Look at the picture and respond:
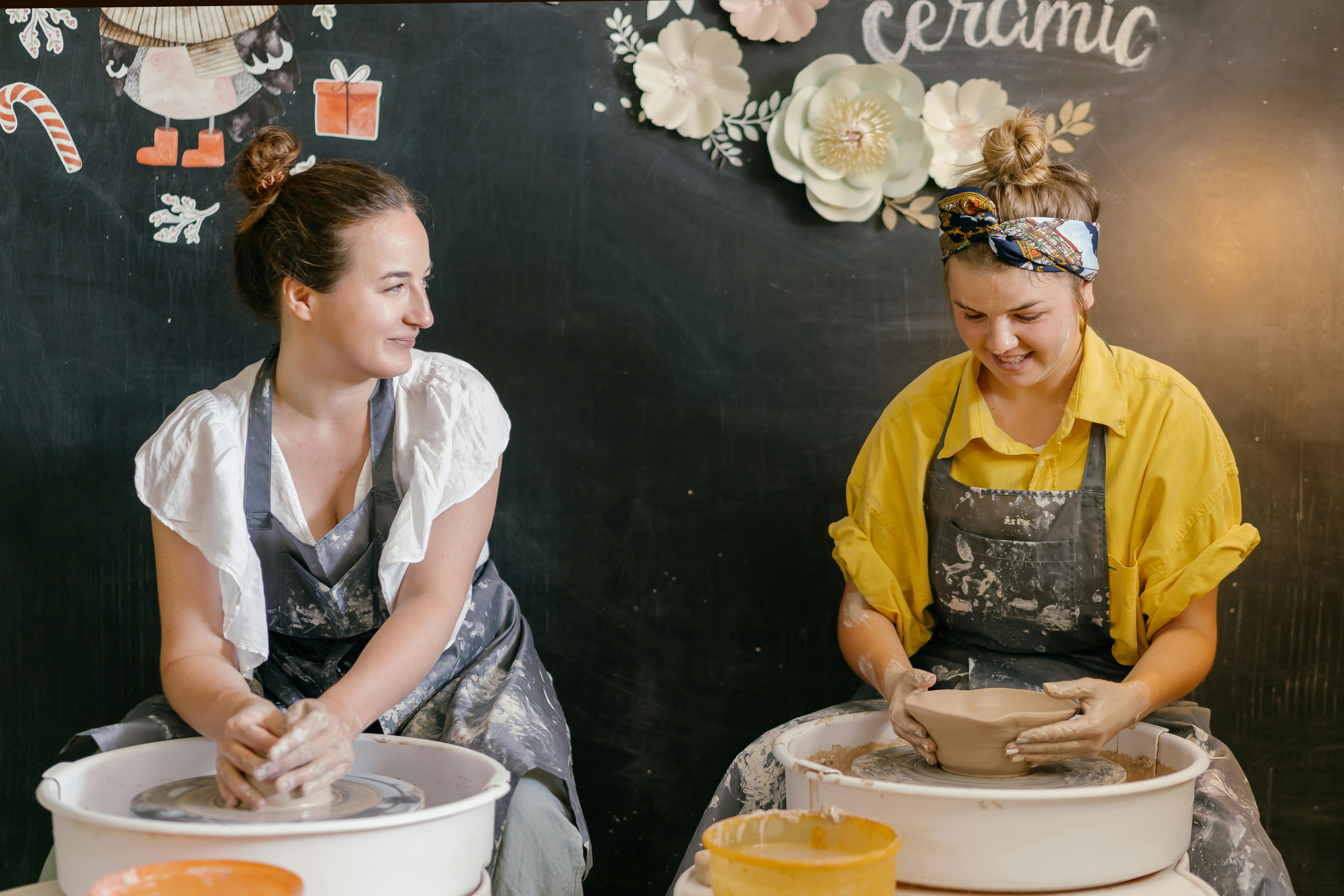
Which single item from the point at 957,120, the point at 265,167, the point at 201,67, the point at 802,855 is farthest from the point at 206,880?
the point at 957,120

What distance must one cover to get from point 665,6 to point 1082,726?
5.02 feet

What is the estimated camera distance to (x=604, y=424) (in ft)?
7.43

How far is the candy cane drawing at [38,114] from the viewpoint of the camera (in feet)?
7.31

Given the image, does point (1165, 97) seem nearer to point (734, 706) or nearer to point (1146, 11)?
point (1146, 11)

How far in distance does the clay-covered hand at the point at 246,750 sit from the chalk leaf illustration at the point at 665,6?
1.49m

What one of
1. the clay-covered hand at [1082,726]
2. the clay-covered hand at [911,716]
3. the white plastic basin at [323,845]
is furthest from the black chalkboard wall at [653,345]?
the white plastic basin at [323,845]

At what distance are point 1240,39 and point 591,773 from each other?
6.31ft

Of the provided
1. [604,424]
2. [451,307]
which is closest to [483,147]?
[451,307]

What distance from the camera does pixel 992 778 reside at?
4.79 ft

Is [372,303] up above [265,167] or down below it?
below

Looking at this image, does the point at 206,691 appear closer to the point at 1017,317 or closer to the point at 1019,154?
the point at 1017,317

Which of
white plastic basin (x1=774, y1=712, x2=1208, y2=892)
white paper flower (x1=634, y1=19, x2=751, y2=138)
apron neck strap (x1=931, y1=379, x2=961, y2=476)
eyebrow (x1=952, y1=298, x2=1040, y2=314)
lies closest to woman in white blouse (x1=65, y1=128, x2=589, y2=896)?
white plastic basin (x1=774, y1=712, x2=1208, y2=892)

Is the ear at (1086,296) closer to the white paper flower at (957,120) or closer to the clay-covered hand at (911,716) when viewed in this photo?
the white paper flower at (957,120)

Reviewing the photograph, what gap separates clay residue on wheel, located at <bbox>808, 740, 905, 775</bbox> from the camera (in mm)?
1604
